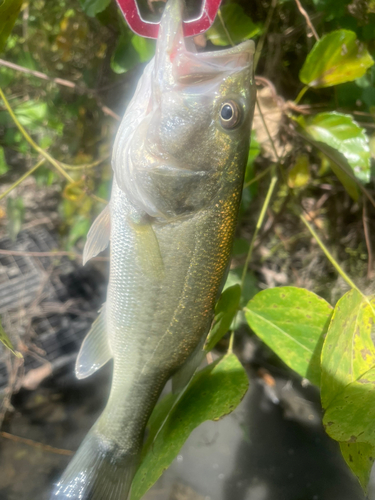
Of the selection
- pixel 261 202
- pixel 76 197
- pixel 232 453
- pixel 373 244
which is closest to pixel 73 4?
pixel 76 197

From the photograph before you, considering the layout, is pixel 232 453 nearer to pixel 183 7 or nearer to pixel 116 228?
pixel 116 228

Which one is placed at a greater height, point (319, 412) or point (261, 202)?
point (261, 202)

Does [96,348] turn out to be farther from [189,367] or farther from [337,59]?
[337,59]

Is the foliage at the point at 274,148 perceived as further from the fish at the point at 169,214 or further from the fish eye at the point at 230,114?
the fish eye at the point at 230,114

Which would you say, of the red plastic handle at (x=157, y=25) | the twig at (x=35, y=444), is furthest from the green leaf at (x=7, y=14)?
the twig at (x=35, y=444)

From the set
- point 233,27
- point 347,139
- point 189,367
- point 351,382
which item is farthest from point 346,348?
point 233,27

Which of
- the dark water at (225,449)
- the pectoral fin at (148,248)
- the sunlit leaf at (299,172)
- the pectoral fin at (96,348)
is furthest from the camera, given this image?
the dark water at (225,449)
